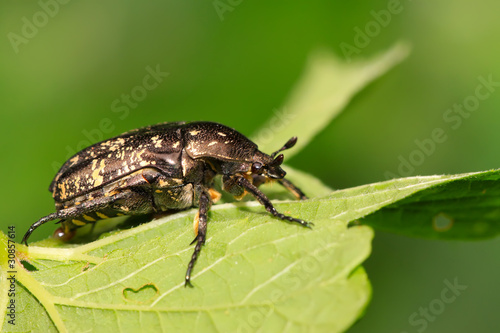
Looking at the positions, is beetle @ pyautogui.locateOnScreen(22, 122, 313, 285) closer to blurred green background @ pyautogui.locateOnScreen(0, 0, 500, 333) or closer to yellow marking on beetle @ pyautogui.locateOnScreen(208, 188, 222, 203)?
yellow marking on beetle @ pyautogui.locateOnScreen(208, 188, 222, 203)

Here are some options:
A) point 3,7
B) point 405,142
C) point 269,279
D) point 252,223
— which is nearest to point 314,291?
point 269,279

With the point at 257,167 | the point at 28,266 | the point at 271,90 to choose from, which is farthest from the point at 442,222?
the point at 271,90

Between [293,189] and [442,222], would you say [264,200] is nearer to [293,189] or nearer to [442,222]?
[293,189]

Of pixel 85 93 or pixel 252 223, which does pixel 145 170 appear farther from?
pixel 85 93

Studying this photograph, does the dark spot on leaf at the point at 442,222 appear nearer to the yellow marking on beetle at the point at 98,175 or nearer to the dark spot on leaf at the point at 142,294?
the dark spot on leaf at the point at 142,294

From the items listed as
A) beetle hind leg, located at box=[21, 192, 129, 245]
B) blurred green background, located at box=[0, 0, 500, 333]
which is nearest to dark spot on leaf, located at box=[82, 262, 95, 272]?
beetle hind leg, located at box=[21, 192, 129, 245]
